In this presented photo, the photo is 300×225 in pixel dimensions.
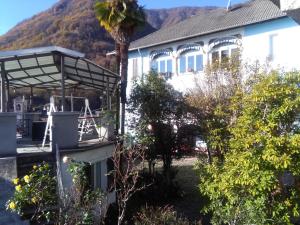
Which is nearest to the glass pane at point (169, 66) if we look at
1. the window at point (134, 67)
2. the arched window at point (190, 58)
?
the arched window at point (190, 58)

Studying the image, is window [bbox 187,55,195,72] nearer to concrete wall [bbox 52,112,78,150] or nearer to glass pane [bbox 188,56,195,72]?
glass pane [bbox 188,56,195,72]

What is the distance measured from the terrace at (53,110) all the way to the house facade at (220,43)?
428 centimetres

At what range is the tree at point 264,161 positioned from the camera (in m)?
9.03

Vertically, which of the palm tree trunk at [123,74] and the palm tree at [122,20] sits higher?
the palm tree at [122,20]

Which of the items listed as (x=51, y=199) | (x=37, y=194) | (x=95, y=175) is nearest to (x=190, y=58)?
(x=95, y=175)

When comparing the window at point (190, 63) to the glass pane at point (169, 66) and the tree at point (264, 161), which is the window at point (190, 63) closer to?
the glass pane at point (169, 66)

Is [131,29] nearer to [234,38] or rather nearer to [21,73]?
[21,73]

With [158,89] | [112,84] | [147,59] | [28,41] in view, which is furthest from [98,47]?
[158,89]

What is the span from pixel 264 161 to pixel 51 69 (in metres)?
9.84

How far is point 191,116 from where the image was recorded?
14883 millimetres

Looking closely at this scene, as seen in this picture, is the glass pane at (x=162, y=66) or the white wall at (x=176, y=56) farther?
the glass pane at (x=162, y=66)

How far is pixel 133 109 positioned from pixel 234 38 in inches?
451

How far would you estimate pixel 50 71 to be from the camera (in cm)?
1623

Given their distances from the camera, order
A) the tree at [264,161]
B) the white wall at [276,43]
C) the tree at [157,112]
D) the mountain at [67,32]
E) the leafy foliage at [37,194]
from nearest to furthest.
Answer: the leafy foliage at [37,194]
the tree at [264,161]
the tree at [157,112]
the white wall at [276,43]
the mountain at [67,32]
